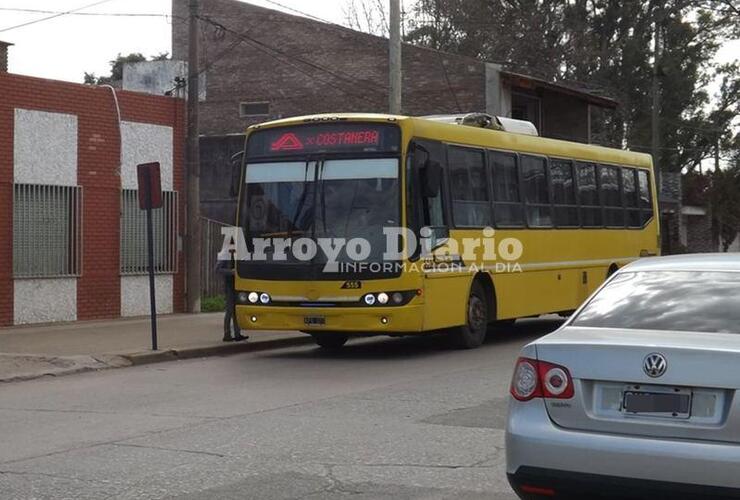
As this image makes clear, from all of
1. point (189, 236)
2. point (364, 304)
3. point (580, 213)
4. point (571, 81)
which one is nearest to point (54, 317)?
point (189, 236)

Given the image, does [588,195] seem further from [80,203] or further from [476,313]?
[80,203]

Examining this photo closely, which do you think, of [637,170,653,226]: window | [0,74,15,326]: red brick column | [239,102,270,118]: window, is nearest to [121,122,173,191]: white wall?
[0,74,15,326]: red brick column

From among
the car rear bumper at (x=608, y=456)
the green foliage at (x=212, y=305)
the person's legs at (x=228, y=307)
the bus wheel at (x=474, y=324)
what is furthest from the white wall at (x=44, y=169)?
the car rear bumper at (x=608, y=456)

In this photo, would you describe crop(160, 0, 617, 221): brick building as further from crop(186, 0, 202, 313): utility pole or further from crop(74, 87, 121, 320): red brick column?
crop(74, 87, 121, 320): red brick column

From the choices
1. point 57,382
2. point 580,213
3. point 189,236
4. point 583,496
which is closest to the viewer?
point 583,496

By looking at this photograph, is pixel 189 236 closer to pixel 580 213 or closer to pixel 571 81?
pixel 580 213

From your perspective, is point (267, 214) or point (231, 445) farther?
point (267, 214)

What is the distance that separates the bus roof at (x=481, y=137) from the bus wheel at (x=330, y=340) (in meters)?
3.34

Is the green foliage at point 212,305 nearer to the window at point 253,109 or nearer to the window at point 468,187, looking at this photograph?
the window at point 468,187

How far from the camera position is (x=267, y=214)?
14805 millimetres

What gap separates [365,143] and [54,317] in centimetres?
763

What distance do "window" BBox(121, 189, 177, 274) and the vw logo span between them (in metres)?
16.1

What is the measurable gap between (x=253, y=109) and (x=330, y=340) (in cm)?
2199

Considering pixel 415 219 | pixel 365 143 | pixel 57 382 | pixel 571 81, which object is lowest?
pixel 57 382
